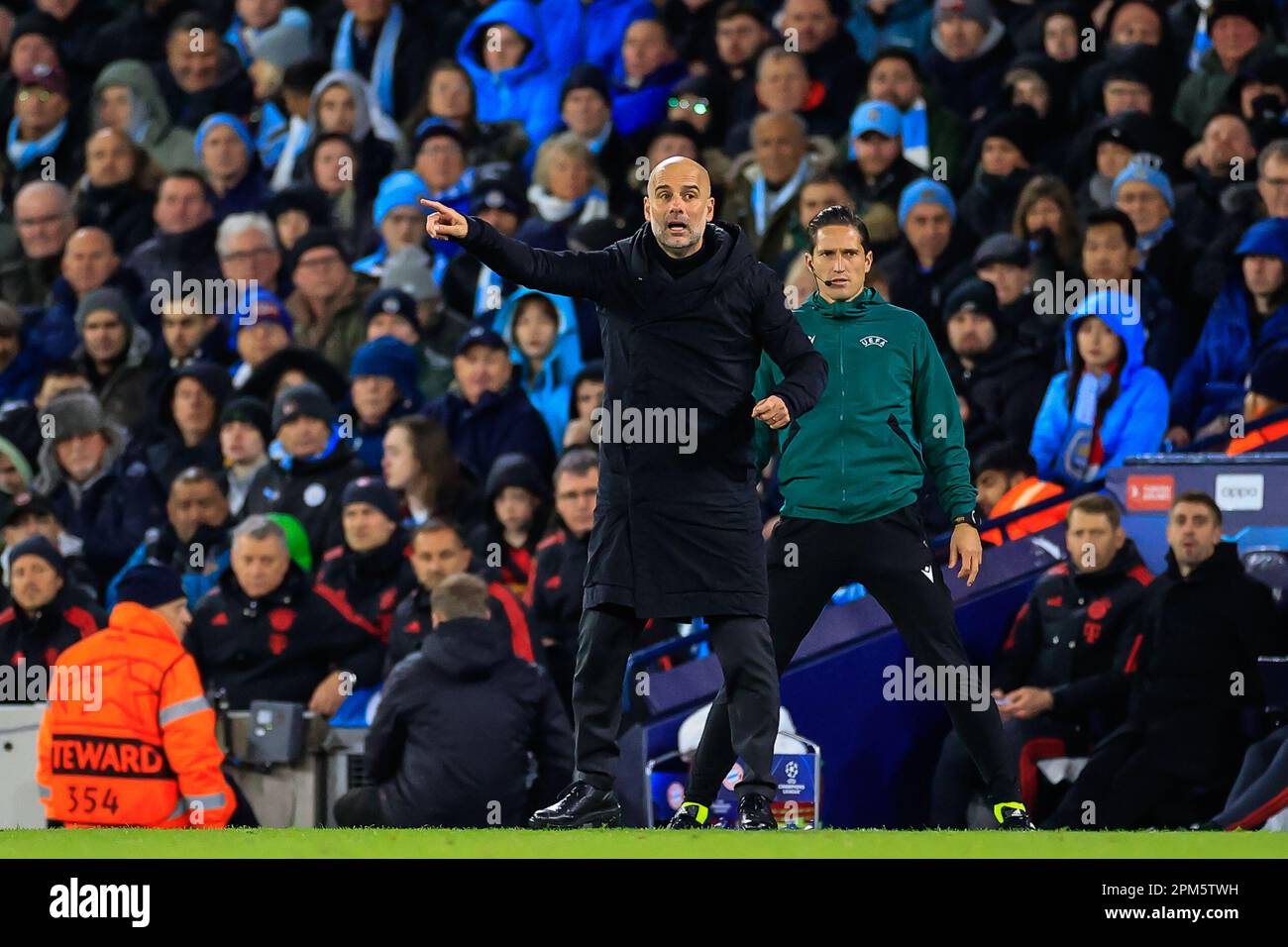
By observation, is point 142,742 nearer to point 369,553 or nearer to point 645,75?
point 369,553

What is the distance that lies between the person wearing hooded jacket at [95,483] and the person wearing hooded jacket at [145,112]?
10.3ft

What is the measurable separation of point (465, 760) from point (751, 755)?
2494 mm

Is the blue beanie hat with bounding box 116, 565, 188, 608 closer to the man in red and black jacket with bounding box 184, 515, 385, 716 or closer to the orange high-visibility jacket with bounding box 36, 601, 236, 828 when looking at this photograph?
the man in red and black jacket with bounding box 184, 515, 385, 716

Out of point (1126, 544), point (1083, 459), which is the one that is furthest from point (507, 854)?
point (1083, 459)

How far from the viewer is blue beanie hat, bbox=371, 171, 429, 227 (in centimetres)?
1434

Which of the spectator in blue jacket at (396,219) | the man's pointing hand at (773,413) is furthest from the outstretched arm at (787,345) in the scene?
the spectator in blue jacket at (396,219)

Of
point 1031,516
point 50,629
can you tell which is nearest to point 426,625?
point 50,629

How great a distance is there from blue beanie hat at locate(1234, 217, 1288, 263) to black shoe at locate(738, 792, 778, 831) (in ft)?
18.2

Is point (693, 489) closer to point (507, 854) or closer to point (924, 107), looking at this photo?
point (507, 854)

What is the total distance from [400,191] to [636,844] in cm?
862

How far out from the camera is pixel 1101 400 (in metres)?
11.2

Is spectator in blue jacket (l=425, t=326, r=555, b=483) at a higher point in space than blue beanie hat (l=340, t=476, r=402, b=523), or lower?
higher

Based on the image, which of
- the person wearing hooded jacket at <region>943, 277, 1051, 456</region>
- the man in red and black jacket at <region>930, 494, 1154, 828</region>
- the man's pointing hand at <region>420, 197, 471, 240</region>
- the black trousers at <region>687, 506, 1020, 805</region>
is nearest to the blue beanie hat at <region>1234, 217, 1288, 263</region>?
the person wearing hooded jacket at <region>943, 277, 1051, 456</region>
